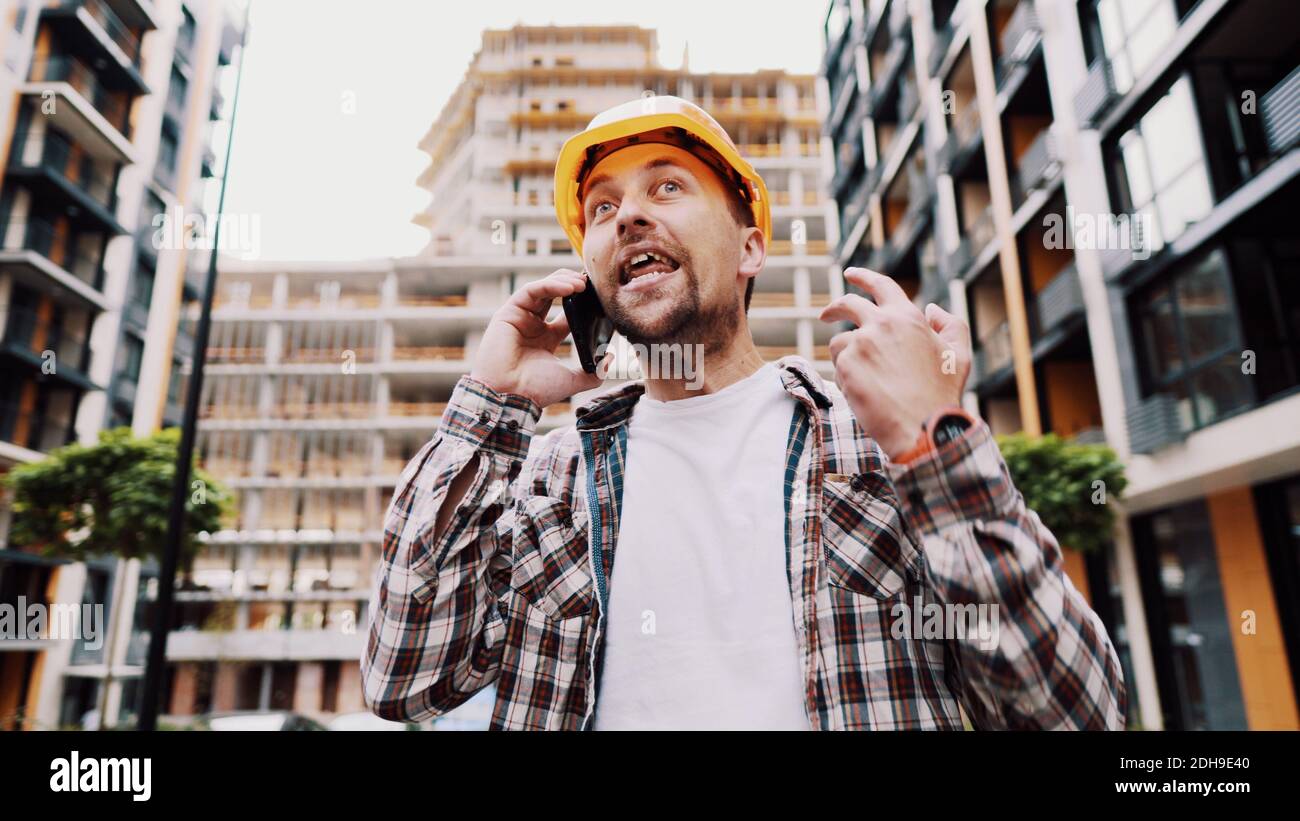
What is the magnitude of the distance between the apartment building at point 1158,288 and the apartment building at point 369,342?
14849 millimetres

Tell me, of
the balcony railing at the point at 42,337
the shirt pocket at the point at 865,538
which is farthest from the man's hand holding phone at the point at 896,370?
the balcony railing at the point at 42,337

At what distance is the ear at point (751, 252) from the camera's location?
1.68 m

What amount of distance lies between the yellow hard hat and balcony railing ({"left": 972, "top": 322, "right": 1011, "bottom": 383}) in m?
16.5

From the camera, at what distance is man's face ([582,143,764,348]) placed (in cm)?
146

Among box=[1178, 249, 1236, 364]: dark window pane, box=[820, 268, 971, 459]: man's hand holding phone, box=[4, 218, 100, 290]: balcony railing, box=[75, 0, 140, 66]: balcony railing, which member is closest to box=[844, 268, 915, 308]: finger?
box=[820, 268, 971, 459]: man's hand holding phone

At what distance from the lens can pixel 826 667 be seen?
1.14m

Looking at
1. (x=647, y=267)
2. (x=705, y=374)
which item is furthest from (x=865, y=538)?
(x=647, y=267)

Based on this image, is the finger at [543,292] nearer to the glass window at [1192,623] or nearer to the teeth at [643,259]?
the teeth at [643,259]

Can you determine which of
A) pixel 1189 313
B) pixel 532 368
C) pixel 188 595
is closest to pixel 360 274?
pixel 188 595

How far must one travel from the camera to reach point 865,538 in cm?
121

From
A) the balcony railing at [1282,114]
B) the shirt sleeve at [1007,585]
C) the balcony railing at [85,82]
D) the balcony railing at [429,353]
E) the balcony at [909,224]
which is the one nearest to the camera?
the shirt sleeve at [1007,585]

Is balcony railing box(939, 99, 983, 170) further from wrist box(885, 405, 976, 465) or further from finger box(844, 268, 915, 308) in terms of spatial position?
wrist box(885, 405, 976, 465)

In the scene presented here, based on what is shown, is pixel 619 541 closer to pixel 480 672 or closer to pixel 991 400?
pixel 480 672

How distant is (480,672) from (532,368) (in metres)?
0.58
